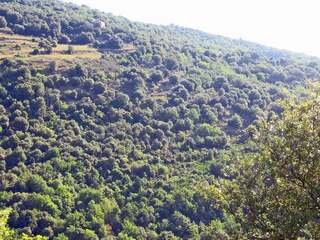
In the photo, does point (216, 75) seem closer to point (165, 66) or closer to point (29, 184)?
point (165, 66)

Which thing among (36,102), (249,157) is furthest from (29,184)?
(249,157)

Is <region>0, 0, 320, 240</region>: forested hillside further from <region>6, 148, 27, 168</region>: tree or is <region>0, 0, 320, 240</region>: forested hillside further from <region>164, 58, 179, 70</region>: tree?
<region>164, 58, 179, 70</region>: tree

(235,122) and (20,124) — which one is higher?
(235,122)

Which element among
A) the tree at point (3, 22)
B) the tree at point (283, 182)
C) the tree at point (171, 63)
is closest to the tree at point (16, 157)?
the tree at point (3, 22)

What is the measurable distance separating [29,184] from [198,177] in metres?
22.6

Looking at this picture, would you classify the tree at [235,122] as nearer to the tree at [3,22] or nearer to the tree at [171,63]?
the tree at [171,63]

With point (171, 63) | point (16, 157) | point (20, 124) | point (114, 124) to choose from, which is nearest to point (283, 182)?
point (16, 157)

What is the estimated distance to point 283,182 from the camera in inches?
673

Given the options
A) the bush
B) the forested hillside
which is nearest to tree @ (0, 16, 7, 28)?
the forested hillside

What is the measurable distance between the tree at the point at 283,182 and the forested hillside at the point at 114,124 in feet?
81.7

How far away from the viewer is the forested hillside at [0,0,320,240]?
6322 centimetres

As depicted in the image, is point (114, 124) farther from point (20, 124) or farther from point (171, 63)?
point (171, 63)

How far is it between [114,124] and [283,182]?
67369 mm

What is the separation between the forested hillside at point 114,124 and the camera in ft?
207
